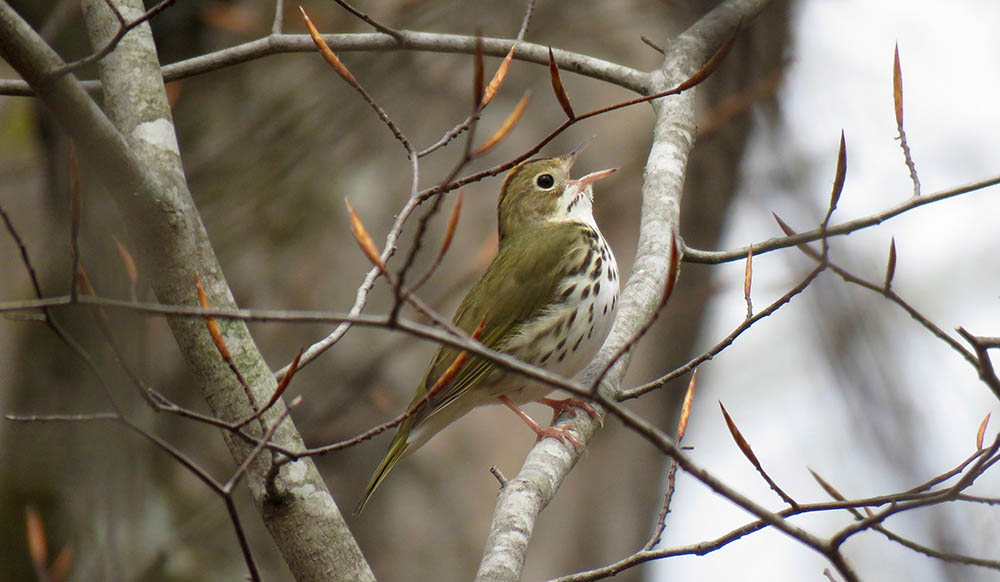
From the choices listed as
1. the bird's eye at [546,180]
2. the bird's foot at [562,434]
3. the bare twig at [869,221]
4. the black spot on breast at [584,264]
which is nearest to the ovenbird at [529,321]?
the black spot on breast at [584,264]

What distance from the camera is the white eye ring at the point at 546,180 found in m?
5.44

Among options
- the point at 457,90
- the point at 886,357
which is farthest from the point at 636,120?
the point at 886,357

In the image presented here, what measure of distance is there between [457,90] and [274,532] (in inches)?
153

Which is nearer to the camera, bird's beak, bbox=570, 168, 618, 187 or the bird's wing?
the bird's wing

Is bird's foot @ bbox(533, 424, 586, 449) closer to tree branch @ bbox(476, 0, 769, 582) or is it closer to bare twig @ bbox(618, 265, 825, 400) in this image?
tree branch @ bbox(476, 0, 769, 582)

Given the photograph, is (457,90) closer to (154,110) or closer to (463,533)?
(463,533)

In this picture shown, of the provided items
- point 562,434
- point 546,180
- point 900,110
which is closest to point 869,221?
point 900,110

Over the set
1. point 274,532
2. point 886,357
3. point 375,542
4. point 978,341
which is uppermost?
point 886,357

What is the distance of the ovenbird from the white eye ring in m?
0.30

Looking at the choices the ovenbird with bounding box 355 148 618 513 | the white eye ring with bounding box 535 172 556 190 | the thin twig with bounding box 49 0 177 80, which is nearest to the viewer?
the thin twig with bounding box 49 0 177 80

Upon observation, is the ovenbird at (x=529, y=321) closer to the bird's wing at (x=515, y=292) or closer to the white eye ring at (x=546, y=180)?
the bird's wing at (x=515, y=292)

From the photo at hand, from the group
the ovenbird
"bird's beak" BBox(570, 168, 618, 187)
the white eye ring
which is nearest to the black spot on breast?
the ovenbird

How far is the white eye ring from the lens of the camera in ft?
17.9

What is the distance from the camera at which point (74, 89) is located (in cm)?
261
